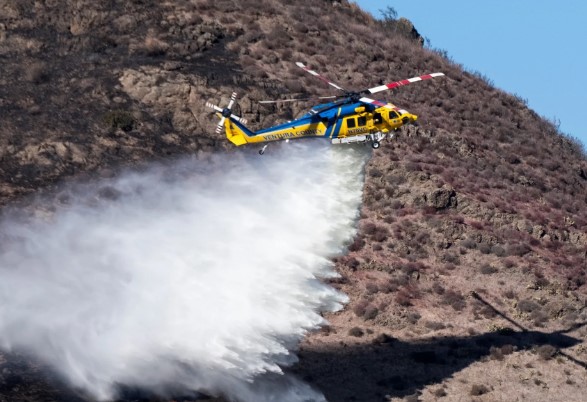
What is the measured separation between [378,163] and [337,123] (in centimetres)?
1973

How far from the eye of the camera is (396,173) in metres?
71.6

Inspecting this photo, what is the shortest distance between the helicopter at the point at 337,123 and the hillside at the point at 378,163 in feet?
38.2

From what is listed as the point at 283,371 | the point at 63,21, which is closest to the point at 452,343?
the point at 283,371

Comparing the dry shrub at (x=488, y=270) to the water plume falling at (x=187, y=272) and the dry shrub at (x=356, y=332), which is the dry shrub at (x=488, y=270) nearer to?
the water plume falling at (x=187, y=272)

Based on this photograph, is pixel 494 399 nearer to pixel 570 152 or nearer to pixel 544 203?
pixel 544 203

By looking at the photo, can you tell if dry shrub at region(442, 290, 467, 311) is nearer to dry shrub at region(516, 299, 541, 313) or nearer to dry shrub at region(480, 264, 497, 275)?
dry shrub at region(480, 264, 497, 275)

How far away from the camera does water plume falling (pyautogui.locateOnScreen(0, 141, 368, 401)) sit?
5406 centimetres

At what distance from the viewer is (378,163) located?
72.6 meters

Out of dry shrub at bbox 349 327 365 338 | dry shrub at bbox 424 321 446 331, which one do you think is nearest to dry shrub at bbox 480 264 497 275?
dry shrub at bbox 424 321 446 331

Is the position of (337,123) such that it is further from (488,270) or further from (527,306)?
(527,306)

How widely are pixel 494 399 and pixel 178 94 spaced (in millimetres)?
32393

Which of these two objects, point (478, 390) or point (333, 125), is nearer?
point (333, 125)

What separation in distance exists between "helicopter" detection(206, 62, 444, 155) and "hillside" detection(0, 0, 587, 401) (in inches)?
458

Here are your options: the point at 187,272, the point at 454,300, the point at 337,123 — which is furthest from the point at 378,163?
the point at 337,123
